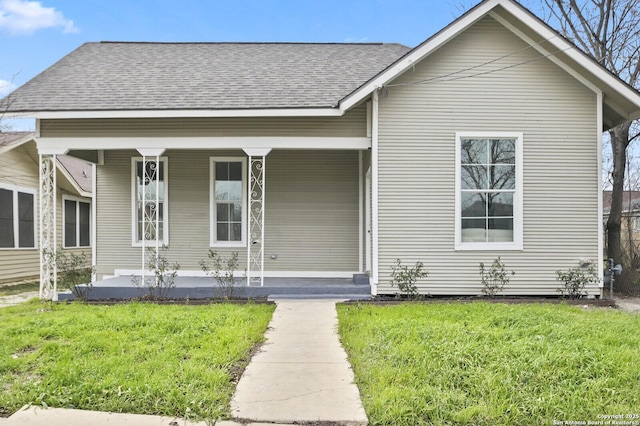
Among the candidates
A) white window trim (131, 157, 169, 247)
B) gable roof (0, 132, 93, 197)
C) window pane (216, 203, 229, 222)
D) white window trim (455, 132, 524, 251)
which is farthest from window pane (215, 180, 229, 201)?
white window trim (455, 132, 524, 251)

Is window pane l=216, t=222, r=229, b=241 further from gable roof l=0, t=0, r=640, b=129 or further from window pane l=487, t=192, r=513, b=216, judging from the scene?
window pane l=487, t=192, r=513, b=216

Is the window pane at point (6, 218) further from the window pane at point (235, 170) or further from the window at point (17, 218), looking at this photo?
the window pane at point (235, 170)

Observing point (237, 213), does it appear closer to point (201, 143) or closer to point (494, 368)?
point (201, 143)

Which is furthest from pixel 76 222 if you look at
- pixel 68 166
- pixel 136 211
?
pixel 136 211

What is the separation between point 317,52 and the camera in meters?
11.3

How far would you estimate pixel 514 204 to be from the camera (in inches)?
308

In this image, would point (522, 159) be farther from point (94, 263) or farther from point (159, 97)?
point (94, 263)

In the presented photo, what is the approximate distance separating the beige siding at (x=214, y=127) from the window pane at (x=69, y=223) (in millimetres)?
8221

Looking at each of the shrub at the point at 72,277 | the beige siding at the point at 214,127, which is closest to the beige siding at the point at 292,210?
the beige siding at the point at 214,127

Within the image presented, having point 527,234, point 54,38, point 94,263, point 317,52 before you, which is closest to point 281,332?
point 527,234

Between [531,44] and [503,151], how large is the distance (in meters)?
1.92

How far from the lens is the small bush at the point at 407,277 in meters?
7.59

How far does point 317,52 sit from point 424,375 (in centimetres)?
944

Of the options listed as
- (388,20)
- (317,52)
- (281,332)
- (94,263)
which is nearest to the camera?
(281,332)
